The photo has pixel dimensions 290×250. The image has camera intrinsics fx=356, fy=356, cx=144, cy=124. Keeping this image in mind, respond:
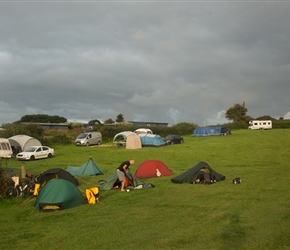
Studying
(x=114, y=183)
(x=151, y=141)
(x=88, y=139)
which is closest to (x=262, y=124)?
(x=151, y=141)

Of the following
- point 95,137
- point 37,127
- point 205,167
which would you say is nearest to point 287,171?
point 205,167

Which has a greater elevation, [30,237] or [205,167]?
[205,167]

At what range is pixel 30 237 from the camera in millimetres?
10859

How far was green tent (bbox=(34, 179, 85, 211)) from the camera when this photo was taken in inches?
570

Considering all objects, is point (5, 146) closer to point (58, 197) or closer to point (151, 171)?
point (151, 171)

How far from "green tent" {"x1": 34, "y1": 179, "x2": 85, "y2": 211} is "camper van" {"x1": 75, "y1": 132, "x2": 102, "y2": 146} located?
1433 inches

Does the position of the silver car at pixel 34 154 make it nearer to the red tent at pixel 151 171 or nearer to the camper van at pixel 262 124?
the red tent at pixel 151 171

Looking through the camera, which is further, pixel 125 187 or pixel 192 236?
pixel 125 187

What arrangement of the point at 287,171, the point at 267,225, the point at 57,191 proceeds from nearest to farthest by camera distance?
the point at 267,225 < the point at 57,191 < the point at 287,171

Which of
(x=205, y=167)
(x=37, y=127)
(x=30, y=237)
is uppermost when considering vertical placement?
(x=37, y=127)

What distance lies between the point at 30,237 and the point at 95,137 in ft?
139

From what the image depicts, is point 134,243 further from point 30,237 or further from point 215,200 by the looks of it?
point 215,200

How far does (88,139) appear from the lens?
5178 cm

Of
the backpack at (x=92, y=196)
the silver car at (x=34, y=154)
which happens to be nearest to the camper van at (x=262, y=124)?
the silver car at (x=34, y=154)
